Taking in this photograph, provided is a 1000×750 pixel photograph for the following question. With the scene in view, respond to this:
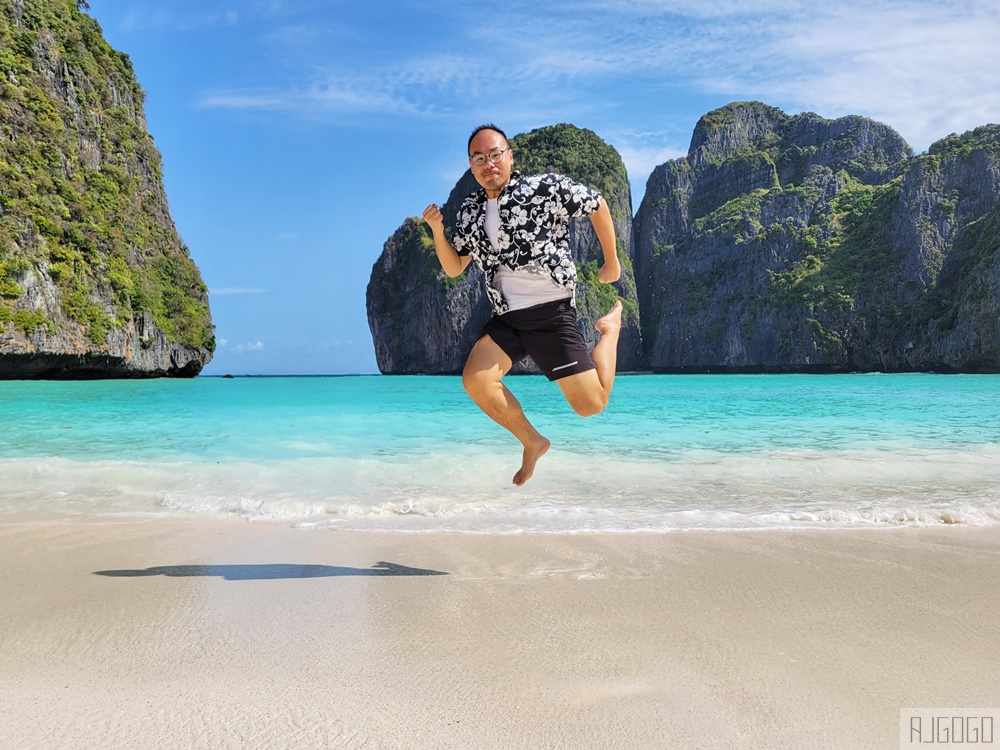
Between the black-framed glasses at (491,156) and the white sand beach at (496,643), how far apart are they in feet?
6.22

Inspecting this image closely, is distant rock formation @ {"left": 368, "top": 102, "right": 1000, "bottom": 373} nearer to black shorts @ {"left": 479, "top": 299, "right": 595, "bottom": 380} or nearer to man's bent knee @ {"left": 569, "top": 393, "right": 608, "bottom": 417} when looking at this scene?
man's bent knee @ {"left": 569, "top": 393, "right": 608, "bottom": 417}

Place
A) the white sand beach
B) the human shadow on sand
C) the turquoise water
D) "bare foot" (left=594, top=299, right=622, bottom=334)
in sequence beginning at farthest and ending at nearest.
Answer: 1. the turquoise water
2. "bare foot" (left=594, top=299, right=622, bottom=334)
3. the human shadow on sand
4. the white sand beach

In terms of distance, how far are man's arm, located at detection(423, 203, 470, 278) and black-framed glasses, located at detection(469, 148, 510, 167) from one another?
0.97 ft

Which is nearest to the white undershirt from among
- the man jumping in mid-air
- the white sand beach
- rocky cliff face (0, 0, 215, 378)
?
the man jumping in mid-air

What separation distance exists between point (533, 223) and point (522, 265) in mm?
207

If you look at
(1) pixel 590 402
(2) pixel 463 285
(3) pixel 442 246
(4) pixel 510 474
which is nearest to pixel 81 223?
Answer: (4) pixel 510 474

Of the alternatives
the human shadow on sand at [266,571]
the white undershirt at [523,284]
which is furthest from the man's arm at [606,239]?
the human shadow on sand at [266,571]

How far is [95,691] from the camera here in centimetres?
197

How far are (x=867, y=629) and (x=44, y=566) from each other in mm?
3440

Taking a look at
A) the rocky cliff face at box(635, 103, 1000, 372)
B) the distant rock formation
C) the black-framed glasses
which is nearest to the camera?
the black-framed glasses

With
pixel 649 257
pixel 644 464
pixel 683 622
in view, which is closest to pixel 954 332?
pixel 649 257

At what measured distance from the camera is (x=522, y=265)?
3.55m

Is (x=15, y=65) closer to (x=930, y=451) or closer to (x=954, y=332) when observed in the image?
(x=930, y=451)

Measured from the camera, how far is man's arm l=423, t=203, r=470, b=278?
355 cm
